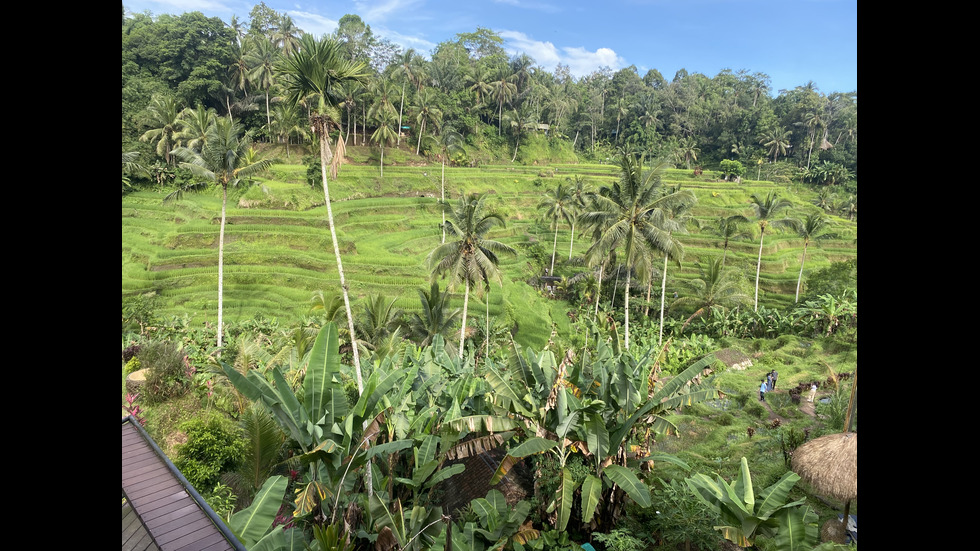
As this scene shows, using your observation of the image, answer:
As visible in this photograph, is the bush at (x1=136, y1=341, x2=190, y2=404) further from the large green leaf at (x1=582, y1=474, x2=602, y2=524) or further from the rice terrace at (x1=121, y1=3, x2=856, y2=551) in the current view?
the large green leaf at (x1=582, y1=474, x2=602, y2=524)

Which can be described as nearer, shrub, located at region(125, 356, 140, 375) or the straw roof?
the straw roof

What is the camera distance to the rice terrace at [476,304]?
512 centimetres

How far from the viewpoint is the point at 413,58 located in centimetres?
3741

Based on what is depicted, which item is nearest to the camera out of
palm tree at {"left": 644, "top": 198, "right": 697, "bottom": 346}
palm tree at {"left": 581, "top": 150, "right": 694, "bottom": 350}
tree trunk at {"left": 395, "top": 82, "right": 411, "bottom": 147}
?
palm tree at {"left": 581, "top": 150, "right": 694, "bottom": 350}

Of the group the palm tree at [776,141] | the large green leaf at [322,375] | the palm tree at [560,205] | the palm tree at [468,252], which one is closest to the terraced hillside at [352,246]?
the palm tree at [560,205]

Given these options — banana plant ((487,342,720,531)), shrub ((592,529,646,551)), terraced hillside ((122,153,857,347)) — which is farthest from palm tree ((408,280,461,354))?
shrub ((592,529,646,551))

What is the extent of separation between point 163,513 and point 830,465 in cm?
674

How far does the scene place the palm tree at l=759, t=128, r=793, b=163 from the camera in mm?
35938

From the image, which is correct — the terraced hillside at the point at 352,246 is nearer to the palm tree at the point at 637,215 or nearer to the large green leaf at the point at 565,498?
the palm tree at the point at 637,215

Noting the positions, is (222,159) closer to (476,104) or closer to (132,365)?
(132,365)

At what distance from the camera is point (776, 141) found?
117 ft

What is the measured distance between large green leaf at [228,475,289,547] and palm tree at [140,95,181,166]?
25082 millimetres

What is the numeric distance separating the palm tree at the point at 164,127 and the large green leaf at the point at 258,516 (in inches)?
987
